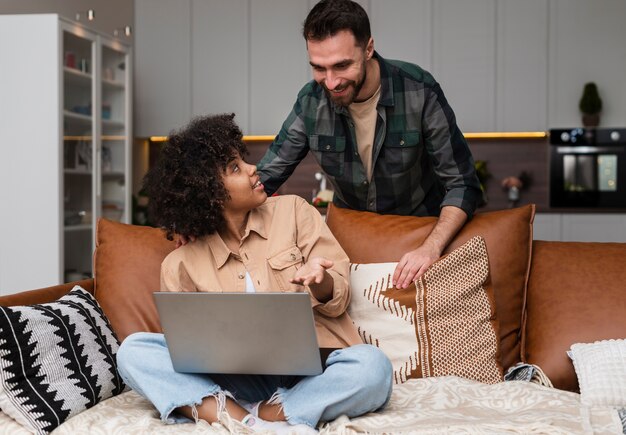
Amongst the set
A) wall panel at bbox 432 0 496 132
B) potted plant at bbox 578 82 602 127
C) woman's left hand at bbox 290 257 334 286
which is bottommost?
woman's left hand at bbox 290 257 334 286

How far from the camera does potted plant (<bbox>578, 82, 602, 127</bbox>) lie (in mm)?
5398

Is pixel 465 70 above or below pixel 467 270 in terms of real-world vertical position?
above

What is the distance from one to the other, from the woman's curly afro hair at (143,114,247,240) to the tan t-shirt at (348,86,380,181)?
51 cm

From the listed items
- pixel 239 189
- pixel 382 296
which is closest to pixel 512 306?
pixel 382 296

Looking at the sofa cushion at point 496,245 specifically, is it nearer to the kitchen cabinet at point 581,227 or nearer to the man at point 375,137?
the man at point 375,137

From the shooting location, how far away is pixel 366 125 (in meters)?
2.52

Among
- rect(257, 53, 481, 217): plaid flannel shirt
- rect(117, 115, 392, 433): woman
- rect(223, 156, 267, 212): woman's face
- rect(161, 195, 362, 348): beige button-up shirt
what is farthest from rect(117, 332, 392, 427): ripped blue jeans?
rect(257, 53, 481, 217): plaid flannel shirt

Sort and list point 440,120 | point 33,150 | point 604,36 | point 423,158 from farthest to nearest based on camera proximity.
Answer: point 604,36
point 33,150
point 423,158
point 440,120

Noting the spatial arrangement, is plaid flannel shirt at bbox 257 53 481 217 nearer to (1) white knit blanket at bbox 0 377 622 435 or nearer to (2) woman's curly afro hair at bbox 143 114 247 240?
(2) woman's curly afro hair at bbox 143 114 247 240

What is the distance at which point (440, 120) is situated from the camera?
2428mm

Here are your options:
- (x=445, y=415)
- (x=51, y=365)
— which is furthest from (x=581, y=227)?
(x=51, y=365)

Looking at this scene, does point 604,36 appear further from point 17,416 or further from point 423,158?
point 17,416

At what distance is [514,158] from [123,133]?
2916 mm

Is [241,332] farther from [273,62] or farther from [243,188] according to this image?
[273,62]
